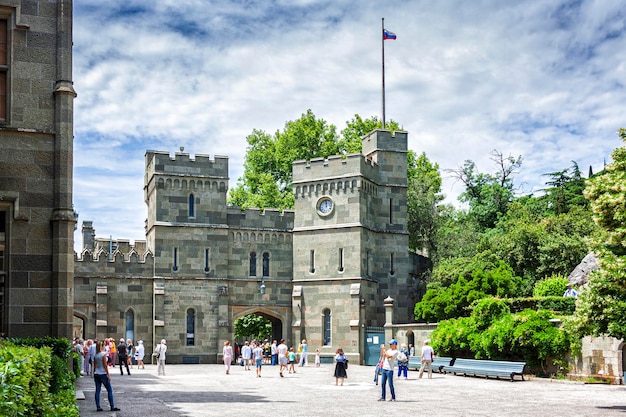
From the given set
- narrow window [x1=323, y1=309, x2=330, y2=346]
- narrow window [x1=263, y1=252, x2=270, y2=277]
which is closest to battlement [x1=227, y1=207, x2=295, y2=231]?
narrow window [x1=263, y1=252, x2=270, y2=277]

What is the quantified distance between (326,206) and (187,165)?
7.45 meters

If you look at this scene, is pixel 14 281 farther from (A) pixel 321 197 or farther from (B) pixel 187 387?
(A) pixel 321 197

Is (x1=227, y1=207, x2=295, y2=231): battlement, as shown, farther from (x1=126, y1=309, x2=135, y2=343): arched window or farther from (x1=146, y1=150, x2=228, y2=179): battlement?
(x1=126, y1=309, x2=135, y2=343): arched window

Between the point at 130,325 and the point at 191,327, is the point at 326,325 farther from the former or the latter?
the point at 130,325

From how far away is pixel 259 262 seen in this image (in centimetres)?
4331

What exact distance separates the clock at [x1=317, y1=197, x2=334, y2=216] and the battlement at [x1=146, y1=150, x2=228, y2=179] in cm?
511

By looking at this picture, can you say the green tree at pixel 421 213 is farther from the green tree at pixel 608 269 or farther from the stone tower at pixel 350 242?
the green tree at pixel 608 269

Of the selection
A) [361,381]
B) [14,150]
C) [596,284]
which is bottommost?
[361,381]

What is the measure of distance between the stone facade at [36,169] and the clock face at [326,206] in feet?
85.9

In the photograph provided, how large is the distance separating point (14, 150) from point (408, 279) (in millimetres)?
30031

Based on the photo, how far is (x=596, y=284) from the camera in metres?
19.9

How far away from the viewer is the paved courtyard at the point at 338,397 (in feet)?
58.5

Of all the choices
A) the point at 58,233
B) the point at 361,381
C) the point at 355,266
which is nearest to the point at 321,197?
the point at 355,266

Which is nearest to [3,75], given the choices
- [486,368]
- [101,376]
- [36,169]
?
[36,169]
